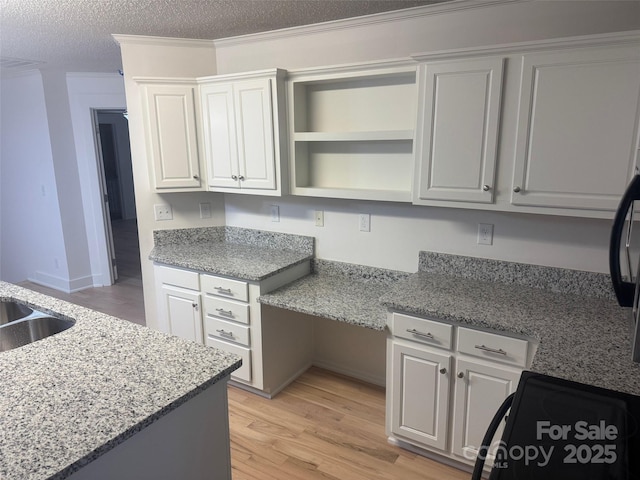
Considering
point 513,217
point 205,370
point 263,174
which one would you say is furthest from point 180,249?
point 513,217

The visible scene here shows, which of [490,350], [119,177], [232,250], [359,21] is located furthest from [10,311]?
[119,177]

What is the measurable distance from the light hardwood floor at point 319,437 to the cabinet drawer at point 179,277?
788 millimetres

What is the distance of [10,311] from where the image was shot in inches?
77.8

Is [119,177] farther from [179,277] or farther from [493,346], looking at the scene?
[493,346]

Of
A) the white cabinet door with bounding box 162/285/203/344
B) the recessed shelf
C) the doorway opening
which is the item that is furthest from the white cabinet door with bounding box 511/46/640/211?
the doorway opening

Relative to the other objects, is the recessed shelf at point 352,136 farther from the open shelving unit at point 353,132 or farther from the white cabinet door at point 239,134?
the white cabinet door at point 239,134

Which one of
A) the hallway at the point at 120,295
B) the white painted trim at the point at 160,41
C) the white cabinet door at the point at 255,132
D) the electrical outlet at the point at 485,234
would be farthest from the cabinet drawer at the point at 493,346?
the hallway at the point at 120,295

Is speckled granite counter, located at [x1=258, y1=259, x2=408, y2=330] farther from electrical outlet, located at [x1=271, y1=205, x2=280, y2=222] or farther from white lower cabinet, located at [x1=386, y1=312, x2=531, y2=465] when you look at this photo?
electrical outlet, located at [x1=271, y1=205, x2=280, y2=222]

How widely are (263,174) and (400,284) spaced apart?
112 cm

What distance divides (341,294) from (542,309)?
3.63 feet

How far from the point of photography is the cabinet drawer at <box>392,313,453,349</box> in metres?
2.02

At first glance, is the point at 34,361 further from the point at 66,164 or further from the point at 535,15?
the point at 66,164

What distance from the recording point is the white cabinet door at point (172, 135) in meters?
2.88

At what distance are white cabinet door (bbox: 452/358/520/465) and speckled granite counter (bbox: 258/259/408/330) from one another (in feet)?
1.53
